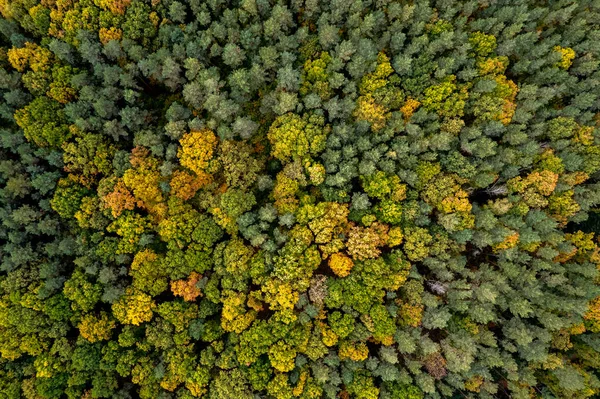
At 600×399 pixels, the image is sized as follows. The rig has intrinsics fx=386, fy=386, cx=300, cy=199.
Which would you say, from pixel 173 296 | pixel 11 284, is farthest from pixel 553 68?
pixel 11 284

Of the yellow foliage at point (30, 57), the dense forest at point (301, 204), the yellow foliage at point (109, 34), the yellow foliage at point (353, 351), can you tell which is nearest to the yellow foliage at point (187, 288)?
the dense forest at point (301, 204)

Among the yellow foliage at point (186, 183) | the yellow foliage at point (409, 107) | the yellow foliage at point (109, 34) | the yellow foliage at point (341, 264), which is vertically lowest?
the yellow foliage at point (186, 183)

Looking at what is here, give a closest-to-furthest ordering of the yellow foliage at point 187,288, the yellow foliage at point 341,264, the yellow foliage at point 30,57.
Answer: the yellow foliage at point 341,264, the yellow foliage at point 187,288, the yellow foliage at point 30,57

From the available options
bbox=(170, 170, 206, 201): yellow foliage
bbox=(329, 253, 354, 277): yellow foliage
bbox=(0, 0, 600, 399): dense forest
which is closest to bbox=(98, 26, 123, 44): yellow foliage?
bbox=(0, 0, 600, 399): dense forest

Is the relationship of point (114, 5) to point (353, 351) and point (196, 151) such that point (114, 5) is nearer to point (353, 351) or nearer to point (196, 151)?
point (196, 151)

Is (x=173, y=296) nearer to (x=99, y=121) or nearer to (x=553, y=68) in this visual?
(x=99, y=121)

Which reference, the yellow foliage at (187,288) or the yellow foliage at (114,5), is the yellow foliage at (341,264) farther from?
the yellow foliage at (114,5)

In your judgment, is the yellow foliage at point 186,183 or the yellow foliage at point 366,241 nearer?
the yellow foliage at point 366,241

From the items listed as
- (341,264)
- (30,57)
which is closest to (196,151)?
(341,264)
